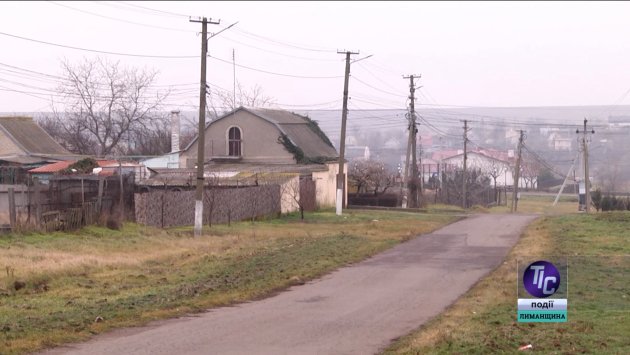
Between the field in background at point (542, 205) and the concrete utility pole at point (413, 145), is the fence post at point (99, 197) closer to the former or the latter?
the concrete utility pole at point (413, 145)

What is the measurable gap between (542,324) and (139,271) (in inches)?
456

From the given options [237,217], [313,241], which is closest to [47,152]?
[237,217]

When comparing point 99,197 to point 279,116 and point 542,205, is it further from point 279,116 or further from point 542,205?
point 542,205

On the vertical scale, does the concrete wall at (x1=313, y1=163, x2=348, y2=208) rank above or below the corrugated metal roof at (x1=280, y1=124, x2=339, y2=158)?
below

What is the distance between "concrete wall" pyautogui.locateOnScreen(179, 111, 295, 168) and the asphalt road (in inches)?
1305

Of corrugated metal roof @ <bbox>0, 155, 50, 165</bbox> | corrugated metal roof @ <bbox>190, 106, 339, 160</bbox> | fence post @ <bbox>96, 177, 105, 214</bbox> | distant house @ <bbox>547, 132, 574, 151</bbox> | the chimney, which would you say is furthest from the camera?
distant house @ <bbox>547, 132, 574, 151</bbox>

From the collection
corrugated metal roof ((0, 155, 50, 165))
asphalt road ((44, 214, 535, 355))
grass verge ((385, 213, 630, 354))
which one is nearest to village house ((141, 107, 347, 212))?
corrugated metal roof ((0, 155, 50, 165))

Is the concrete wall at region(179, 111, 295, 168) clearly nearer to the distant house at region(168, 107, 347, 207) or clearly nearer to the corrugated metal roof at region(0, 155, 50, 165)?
the distant house at region(168, 107, 347, 207)

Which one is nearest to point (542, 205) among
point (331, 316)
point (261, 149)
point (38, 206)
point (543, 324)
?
point (261, 149)

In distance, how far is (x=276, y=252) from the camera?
25.1 m

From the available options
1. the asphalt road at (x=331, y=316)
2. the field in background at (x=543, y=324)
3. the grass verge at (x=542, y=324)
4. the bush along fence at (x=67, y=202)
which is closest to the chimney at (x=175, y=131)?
the bush along fence at (x=67, y=202)

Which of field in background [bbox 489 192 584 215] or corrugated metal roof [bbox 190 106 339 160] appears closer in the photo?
corrugated metal roof [bbox 190 106 339 160]

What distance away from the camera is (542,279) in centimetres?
998

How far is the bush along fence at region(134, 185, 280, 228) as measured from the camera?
33.1 meters
